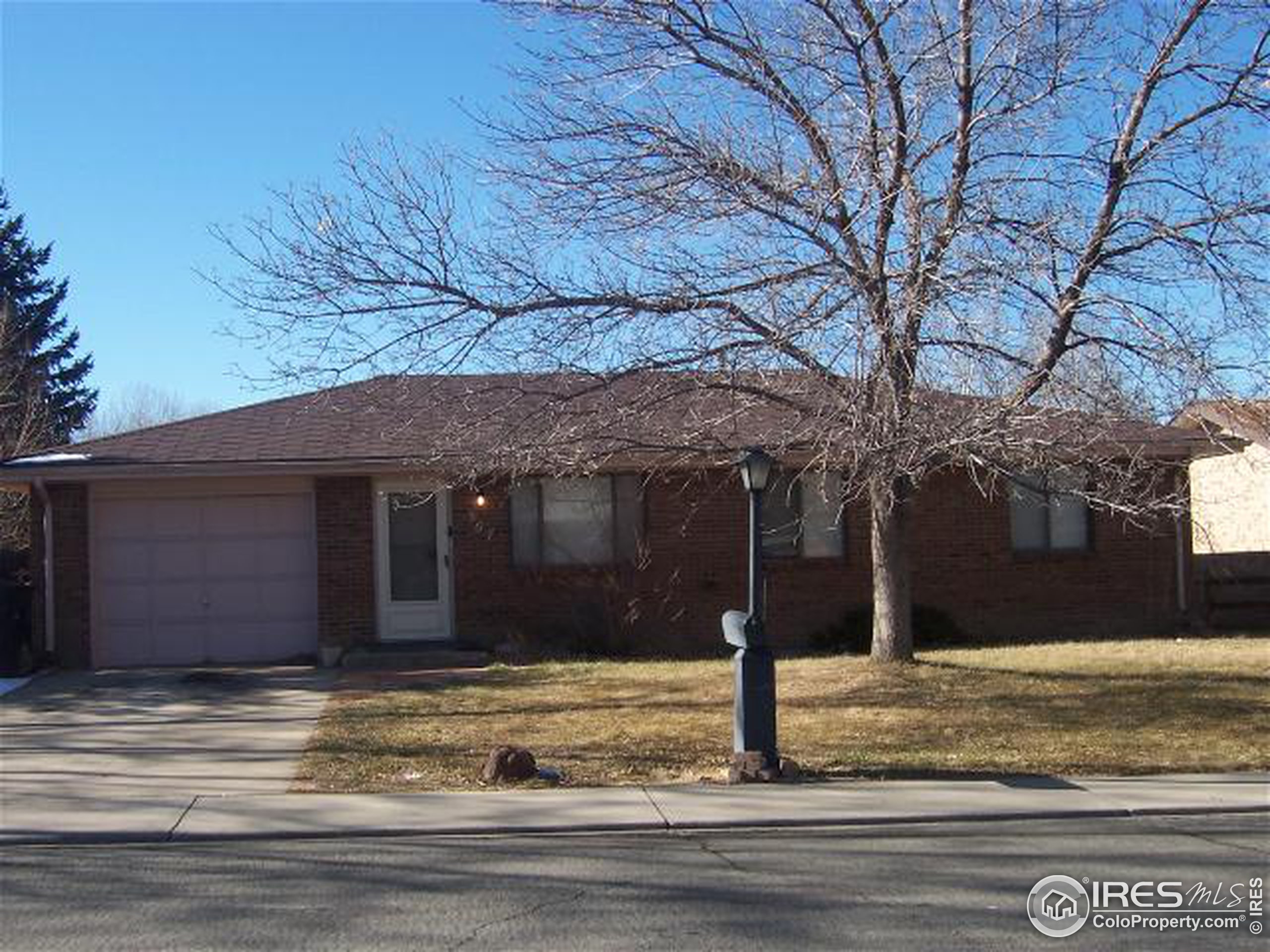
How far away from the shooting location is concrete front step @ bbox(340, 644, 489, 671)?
16.8 m

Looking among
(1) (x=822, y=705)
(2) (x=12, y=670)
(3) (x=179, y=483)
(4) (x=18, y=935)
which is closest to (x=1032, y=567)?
(1) (x=822, y=705)

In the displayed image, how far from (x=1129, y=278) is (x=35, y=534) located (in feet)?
45.2

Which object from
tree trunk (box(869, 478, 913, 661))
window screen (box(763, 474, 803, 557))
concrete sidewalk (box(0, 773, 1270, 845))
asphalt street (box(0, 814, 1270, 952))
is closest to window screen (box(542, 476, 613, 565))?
window screen (box(763, 474, 803, 557))

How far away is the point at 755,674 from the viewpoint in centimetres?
1033

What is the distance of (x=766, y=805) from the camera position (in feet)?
30.3

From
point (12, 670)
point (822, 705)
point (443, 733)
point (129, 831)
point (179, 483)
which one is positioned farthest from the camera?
point (179, 483)

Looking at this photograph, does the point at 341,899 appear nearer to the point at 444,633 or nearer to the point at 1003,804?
the point at 1003,804

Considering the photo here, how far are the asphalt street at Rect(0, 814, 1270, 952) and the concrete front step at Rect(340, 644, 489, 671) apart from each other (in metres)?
8.25

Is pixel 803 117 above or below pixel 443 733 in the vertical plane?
above

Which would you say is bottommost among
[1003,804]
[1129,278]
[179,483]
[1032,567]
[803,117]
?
[1003,804]

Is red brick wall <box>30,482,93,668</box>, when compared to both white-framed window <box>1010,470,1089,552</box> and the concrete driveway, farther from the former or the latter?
white-framed window <box>1010,470,1089,552</box>

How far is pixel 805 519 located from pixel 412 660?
5.60 m

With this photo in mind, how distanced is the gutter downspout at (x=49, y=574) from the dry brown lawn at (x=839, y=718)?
14.3 ft

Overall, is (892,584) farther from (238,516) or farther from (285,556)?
(238,516)
